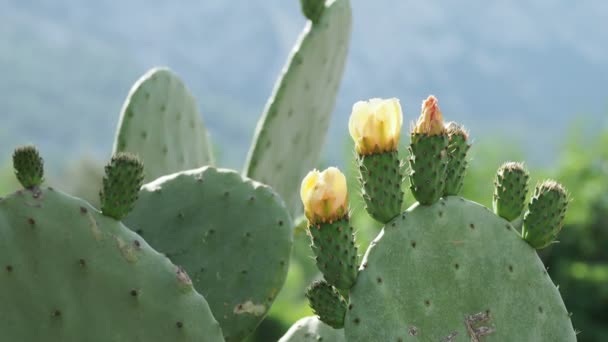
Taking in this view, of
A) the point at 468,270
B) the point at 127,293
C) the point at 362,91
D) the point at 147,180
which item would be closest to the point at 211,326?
the point at 127,293

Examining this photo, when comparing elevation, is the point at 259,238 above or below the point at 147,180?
below

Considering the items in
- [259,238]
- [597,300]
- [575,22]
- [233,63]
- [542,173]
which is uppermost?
[233,63]

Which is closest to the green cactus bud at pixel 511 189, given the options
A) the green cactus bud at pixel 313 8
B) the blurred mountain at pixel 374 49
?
the green cactus bud at pixel 313 8

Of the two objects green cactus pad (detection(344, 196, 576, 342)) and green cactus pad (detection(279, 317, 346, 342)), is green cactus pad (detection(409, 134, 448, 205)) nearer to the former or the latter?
green cactus pad (detection(344, 196, 576, 342))

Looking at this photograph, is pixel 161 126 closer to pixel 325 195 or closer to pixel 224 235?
pixel 224 235

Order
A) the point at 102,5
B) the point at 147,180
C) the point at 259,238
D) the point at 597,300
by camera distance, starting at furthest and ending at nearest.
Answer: the point at 102,5 → the point at 597,300 → the point at 147,180 → the point at 259,238

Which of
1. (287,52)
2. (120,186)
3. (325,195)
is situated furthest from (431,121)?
(287,52)

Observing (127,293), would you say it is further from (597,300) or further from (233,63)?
(233,63)

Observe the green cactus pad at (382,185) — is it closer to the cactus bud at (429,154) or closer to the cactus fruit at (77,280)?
the cactus bud at (429,154)
